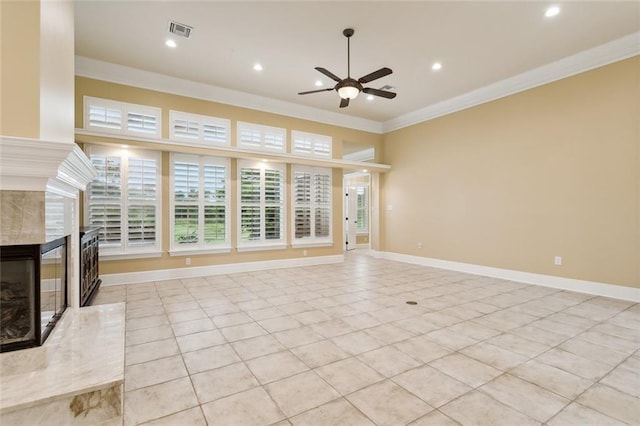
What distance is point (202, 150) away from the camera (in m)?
5.49

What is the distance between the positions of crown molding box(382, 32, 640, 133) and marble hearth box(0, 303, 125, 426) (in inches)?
267

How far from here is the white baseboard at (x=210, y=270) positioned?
5039mm

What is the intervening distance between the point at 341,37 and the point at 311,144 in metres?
3.02

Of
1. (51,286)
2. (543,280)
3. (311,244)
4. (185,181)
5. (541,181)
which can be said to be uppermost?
(185,181)

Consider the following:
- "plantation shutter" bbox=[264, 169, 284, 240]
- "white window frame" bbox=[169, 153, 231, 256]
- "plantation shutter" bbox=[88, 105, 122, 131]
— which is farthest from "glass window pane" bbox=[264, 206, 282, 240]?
"plantation shutter" bbox=[88, 105, 122, 131]

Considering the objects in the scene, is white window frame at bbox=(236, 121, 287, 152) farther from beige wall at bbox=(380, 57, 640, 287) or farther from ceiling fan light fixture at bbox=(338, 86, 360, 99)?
beige wall at bbox=(380, 57, 640, 287)

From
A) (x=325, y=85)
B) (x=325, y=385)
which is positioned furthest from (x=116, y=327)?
(x=325, y=85)

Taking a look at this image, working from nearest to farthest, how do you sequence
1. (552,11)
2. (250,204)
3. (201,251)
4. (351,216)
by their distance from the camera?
(552,11) < (201,251) < (250,204) < (351,216)

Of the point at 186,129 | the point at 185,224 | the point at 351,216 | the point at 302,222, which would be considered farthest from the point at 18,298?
the point at 351,216

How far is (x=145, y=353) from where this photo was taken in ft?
8.66

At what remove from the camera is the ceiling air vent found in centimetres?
382

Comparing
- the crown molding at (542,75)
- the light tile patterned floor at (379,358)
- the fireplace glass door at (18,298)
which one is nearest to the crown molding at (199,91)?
the crown molding at (542,75)

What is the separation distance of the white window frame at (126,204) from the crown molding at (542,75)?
5.94 metres

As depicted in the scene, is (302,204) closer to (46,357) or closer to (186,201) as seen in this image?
(186,201)
